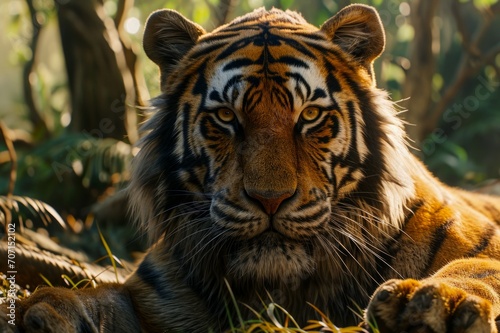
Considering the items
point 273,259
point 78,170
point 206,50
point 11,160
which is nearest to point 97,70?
point 78,170

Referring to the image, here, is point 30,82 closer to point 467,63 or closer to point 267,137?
point 467,63

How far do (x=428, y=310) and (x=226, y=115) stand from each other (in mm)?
1291

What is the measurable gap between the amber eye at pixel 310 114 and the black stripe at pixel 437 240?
0.70 meters

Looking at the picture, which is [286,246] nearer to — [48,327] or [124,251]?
[48,327]

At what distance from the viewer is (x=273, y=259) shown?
3023 millimetres

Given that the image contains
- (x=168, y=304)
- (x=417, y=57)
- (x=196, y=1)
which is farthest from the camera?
(x=196, y=1)

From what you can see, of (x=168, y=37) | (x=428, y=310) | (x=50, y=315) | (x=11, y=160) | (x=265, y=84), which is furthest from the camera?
(x=11, y=160)

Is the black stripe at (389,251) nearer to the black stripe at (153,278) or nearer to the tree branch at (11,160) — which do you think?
the black stripe at (153,278)

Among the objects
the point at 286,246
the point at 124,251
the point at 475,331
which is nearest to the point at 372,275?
the point at 286,246

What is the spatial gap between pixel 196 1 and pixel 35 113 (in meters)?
2.82

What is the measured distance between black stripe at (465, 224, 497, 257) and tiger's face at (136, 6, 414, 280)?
1.43 ft

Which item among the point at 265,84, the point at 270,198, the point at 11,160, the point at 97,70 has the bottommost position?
the point at 11,160

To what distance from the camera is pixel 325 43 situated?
3467 millimetres

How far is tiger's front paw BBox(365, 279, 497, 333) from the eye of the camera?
89.0 inches
